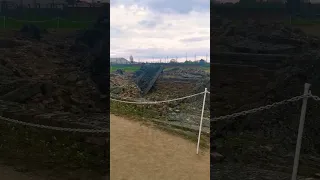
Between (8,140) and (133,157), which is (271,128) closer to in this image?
(133,157)

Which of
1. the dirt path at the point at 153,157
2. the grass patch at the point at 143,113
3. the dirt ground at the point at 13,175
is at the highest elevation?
the grass patch at the point at 143,113

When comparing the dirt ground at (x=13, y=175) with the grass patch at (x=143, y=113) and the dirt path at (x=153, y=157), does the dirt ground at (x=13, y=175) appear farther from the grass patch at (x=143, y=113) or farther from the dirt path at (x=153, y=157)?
the grass patch at (x=143, y=113)

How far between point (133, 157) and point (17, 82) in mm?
2182

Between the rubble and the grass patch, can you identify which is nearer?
the grass patch

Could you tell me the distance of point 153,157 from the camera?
4.84 metres

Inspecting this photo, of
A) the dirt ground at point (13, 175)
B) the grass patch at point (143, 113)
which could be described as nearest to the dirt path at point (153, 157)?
the grass patch at point (143, 113)

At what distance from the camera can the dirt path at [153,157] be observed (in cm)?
415

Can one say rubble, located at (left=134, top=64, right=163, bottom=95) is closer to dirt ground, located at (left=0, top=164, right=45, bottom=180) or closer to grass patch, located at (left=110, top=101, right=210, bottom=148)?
grass patch, located at (left=110, top=101, right=210, bottom=148)

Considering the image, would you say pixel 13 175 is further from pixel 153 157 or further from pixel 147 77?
Answer: pixel 147 77

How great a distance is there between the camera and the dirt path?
415 centimetres

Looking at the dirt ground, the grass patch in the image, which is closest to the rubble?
the grass patch

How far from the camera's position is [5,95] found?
4617mm

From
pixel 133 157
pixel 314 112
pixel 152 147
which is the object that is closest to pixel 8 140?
pixel 133 157

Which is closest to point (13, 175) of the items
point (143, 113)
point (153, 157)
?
point (153, 157)
